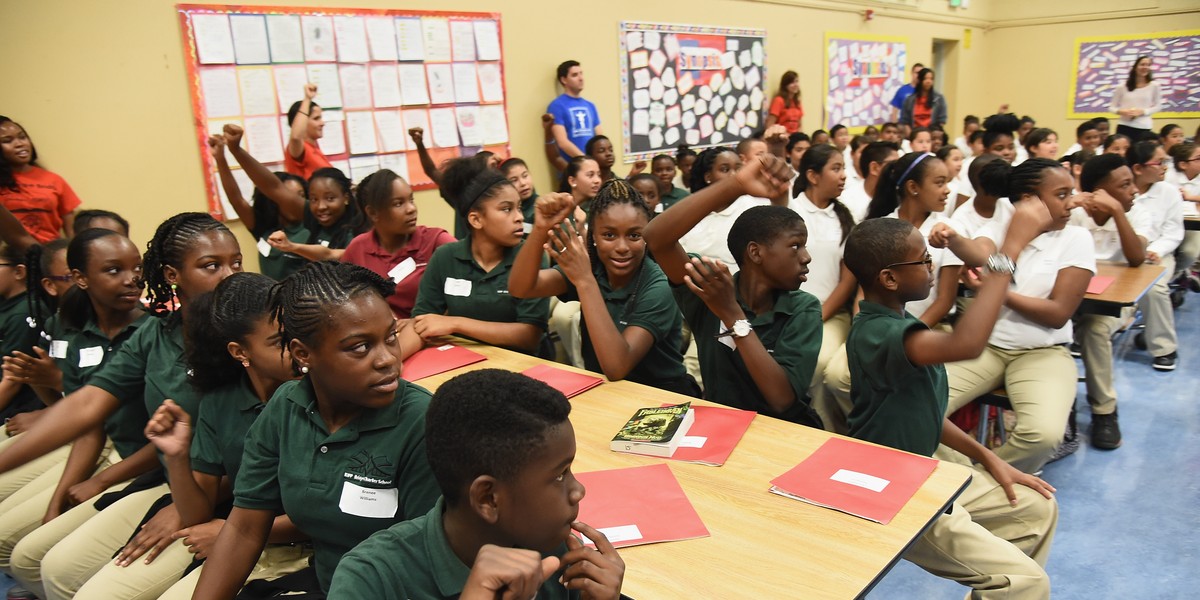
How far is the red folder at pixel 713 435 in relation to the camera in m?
1.66

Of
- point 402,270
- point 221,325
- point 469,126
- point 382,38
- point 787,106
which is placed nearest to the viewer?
point 221,325

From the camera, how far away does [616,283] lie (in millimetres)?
2430

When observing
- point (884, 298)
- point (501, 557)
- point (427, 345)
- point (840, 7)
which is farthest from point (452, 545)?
point (840, 7)

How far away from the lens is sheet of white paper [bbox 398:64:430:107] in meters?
5.11

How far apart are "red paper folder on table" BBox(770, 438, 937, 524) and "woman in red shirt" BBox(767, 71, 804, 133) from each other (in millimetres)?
6726

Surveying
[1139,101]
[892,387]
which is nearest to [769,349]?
[892,387]

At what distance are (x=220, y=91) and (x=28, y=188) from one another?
110cm

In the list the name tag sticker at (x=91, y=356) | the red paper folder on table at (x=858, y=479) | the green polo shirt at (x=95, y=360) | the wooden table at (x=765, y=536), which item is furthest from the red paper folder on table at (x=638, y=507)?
the name tag sticker at (x=91, y=356)

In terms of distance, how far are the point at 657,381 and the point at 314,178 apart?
2.24 m

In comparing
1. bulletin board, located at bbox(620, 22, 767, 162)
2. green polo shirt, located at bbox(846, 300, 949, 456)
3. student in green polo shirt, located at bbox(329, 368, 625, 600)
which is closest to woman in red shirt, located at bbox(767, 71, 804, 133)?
bulletin board, located at bbox(620, 22, 767, 162)

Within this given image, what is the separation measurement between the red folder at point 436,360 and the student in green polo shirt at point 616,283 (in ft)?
0.93

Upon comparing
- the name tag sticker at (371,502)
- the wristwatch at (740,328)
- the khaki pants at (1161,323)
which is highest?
the wristwatch at (740,328)

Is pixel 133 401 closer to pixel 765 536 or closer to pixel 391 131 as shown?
pixel 765 536

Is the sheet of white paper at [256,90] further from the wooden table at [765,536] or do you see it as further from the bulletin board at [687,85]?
the wooden table at [765,536]
